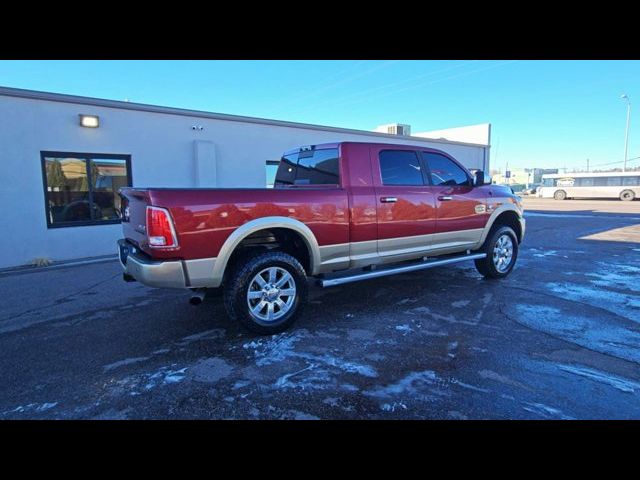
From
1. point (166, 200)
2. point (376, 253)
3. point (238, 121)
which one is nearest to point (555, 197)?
point (238, 121)

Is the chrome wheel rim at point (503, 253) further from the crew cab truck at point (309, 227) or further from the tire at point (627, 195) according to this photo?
the tire at point (627, 195)

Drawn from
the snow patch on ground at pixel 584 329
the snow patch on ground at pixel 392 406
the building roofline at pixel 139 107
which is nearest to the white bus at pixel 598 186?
the building roofline at pixel 139 107

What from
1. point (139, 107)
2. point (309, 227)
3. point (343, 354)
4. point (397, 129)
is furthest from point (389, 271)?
point (397, 129)

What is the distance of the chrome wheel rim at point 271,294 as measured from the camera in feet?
12.6

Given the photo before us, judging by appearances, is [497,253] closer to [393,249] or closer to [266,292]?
[393,249]

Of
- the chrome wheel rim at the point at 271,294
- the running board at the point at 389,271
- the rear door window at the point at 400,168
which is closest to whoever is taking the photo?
the chrome wheel rim at the point at 271,294

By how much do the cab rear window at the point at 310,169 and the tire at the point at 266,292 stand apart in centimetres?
128

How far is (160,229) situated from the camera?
3338 millimetres

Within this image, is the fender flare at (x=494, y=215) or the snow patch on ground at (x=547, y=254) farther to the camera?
the snow patch on ground at (x=547, y=254)

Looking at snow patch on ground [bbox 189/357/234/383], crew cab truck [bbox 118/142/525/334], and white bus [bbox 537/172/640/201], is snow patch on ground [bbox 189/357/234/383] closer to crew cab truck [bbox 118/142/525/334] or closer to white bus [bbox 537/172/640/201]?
crew cab truck [bbox 118/142/525/334]

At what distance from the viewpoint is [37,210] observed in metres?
7.73
